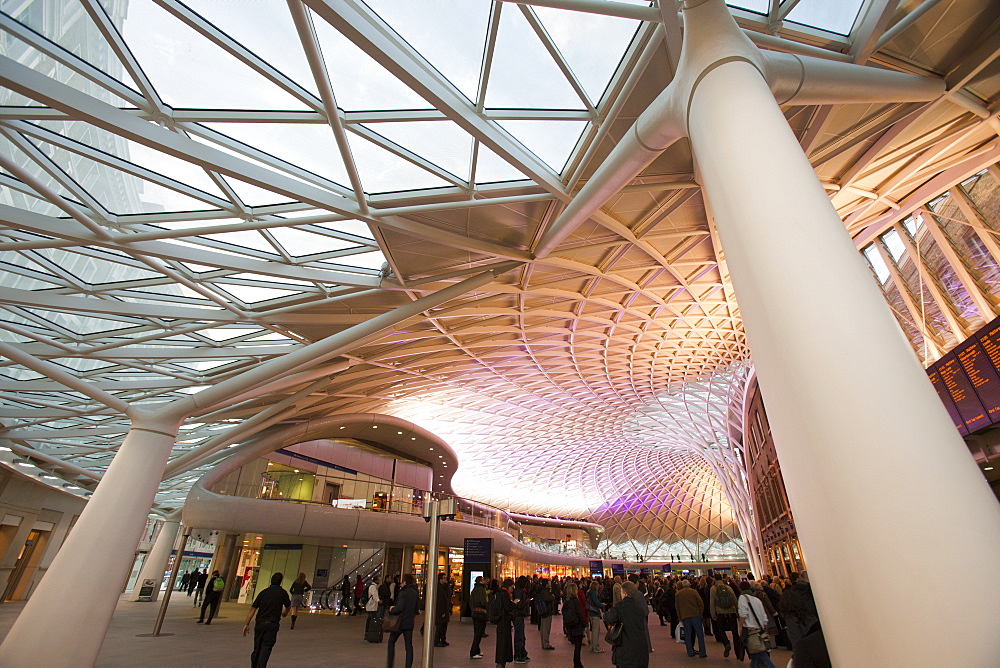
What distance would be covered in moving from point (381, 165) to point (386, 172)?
26 centimetres

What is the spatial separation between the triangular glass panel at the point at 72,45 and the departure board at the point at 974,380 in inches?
721

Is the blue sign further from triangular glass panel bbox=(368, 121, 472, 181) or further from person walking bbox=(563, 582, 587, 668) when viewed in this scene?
triangular glass panel bbox=(368, 121, 472, 181)

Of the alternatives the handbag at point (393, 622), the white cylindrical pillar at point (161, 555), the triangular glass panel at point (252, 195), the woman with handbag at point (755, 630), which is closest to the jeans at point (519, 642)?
the handbag at point (393, 622)

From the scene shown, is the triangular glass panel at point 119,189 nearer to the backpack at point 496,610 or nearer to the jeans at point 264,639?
the jeans at point 264,639

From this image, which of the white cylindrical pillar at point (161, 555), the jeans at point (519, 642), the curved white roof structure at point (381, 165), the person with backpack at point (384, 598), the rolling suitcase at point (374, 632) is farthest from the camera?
the white cylindrical pillar at point (161, 555)

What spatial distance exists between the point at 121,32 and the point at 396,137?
4.72 metres

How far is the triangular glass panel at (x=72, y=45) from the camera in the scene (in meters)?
7.52

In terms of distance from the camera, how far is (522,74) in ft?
29.3

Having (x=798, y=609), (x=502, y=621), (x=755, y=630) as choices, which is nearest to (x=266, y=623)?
(x=502, y=621)

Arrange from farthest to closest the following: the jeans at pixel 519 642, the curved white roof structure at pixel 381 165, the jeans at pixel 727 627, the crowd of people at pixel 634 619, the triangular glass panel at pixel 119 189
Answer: the jeans at pixel 727 627, the jeans at pixel 519 642, the triangular glass panel at pixel 119 189, the curved white roof structure at pixel 381 165, the crowd of people at pixel 634 619

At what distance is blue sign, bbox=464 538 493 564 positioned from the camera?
25672 millimetres

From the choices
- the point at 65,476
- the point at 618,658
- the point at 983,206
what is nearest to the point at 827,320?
the point at 618,658

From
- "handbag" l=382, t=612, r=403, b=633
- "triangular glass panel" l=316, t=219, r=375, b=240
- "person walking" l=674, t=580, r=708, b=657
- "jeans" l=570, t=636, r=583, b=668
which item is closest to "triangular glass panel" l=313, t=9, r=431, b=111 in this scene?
"triangular glass panel" l=316, t=219, r=375, b=240

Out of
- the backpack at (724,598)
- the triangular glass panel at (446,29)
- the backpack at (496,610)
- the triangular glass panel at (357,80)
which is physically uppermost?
the triangular glass panel at (446,29)
